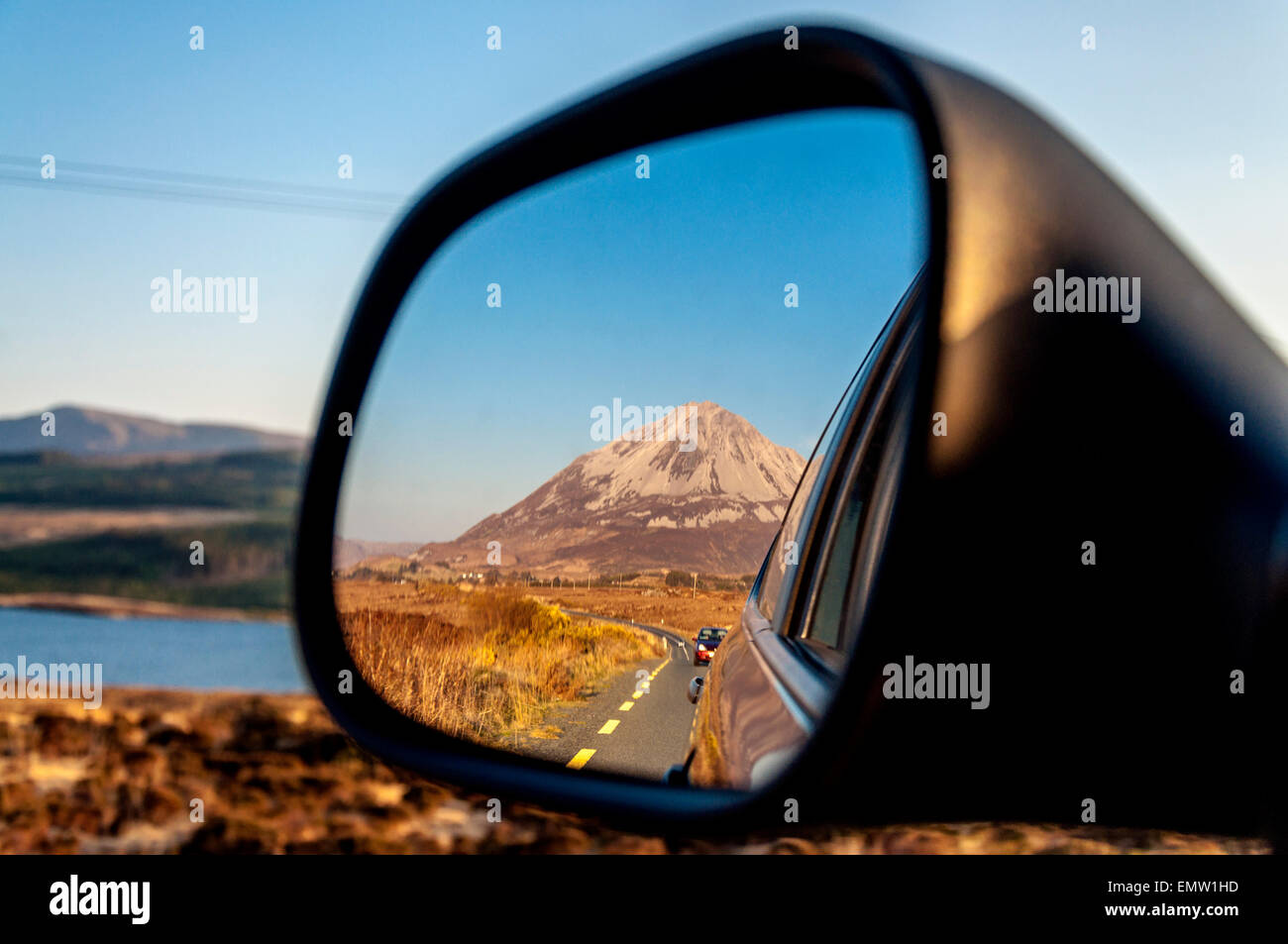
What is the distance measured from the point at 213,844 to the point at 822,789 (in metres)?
6.66

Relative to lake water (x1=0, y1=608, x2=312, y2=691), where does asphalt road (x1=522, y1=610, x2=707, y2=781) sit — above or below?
above

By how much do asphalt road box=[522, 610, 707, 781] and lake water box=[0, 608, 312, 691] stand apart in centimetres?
3711

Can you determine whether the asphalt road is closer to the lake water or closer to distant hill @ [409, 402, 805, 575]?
distant hill @ [409, 402, 805, 575]

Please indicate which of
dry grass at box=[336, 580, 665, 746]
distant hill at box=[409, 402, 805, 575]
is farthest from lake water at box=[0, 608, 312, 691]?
distant hill at box=[409, 402, 805, 575]

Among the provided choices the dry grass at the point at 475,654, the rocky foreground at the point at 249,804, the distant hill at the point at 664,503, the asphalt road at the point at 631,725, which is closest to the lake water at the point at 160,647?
the dry grass at the point at 475,654

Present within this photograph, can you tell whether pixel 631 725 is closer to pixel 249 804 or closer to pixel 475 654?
pixel 475 654

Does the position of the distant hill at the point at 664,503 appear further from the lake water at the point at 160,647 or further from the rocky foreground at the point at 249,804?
the lake water at the point at 160,647

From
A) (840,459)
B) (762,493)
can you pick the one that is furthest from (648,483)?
(840,459)

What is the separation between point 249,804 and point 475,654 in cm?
335

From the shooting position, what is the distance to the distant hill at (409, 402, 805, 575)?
2014mm

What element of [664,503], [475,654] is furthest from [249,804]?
[664,503]

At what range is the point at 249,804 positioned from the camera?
7957 millimetres

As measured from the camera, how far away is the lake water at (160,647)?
7000 cm
